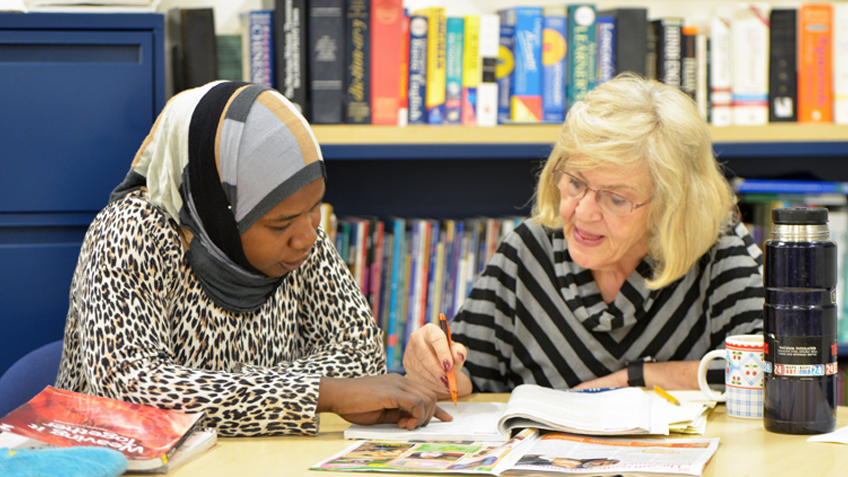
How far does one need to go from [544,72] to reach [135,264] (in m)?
1.25

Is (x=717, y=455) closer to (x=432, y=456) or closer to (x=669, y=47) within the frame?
(x=432, y=456)

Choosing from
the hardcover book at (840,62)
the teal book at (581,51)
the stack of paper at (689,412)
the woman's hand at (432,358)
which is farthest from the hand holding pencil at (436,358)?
the hardcover book at (840,62)

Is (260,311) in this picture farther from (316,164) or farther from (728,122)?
(728,122)

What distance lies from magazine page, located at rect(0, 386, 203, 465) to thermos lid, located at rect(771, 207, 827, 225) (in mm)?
845

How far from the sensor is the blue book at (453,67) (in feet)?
6.52

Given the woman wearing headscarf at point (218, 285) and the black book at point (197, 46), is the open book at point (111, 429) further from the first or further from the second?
the black book at point (197, 46)

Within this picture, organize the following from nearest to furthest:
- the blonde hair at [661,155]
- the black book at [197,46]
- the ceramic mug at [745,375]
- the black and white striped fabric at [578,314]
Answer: the ceramic mug at [745,375] < the blonde hair at [661,155] < the black and white striped fabric at [578,314] < the black book at [197,46]

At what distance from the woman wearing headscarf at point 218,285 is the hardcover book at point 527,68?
91cm

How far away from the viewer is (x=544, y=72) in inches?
79.7

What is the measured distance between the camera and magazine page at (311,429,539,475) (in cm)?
94

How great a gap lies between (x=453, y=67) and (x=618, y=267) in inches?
28.4

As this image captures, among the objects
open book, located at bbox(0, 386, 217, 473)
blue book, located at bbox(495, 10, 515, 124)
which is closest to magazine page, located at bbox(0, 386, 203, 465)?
open book, located at bbox(0, 386, 217, 473)

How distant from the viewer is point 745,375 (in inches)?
46.7

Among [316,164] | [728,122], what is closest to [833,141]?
[728,122]
